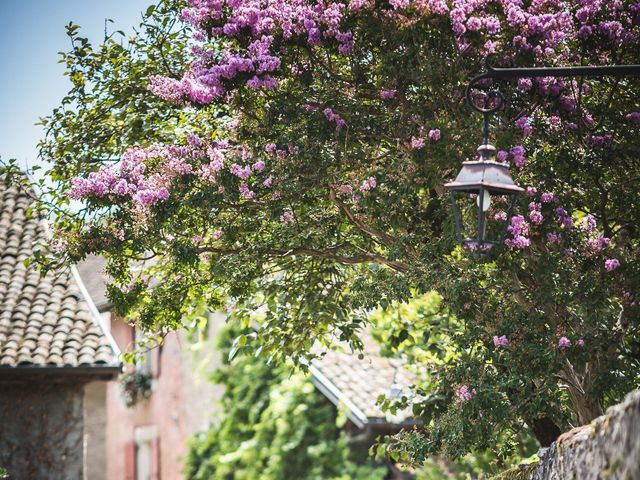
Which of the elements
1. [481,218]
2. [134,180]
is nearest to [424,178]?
[481,218]

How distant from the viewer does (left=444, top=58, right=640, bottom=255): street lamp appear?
6498 mm

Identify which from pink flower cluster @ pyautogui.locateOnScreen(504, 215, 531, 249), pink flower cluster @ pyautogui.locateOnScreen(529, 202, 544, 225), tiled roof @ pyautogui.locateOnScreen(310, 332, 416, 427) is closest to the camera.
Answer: pink flower cluster @ pyautogui.locateOnScreen(504, 215, 531, 249)

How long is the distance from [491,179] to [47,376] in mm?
8930

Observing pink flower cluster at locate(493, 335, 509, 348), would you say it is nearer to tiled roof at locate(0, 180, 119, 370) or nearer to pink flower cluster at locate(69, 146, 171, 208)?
pink flower cluster at locate(69, 146, 171, 208)

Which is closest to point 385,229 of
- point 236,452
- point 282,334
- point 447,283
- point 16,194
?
point 447,283

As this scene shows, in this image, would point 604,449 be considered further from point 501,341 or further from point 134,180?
point 134,180

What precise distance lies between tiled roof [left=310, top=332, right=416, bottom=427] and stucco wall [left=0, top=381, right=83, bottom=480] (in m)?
4.90

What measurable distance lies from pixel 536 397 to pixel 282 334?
10.7 ft

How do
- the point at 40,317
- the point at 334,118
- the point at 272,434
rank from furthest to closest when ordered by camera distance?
the point at 272,434
the point at 40,317
the point at 334,118

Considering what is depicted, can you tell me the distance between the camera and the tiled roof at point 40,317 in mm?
13922

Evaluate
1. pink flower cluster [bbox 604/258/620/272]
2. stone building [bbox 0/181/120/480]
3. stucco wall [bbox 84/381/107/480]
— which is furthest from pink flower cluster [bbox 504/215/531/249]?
stucco wall [bbox 84/381/107/480]

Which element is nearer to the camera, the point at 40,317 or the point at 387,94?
the point at 387,94

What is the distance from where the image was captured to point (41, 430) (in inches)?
570

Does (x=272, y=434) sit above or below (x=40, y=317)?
below
